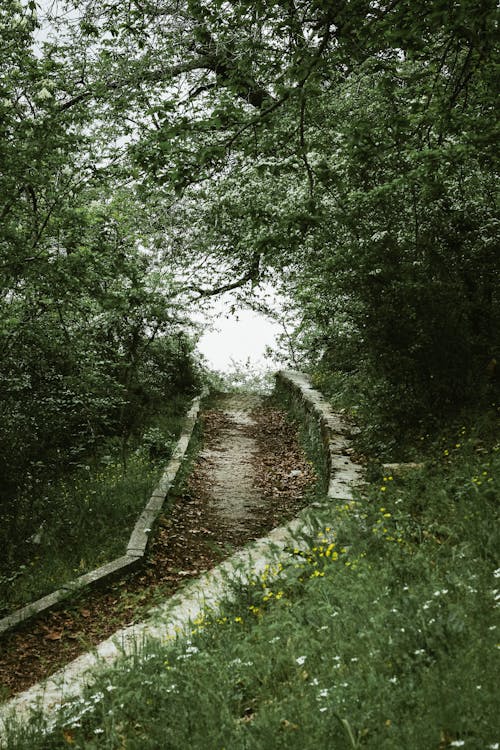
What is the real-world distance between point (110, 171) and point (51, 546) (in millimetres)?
5151

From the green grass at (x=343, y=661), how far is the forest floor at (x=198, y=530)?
2.50 ft

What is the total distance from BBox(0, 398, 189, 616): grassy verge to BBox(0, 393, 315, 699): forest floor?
1.74ft

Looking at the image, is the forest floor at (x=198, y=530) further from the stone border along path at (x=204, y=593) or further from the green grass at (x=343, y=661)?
the green grass at (x=343, y=661)

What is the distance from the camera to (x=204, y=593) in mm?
6086

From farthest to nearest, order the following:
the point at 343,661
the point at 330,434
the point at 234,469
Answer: the point at 234,469, the point at 330,434, the point at 343,661

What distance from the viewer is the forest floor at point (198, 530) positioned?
6.36m

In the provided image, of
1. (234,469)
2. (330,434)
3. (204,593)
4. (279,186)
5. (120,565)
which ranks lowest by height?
(120,565)

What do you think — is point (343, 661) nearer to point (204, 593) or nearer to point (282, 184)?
point (204, 593)

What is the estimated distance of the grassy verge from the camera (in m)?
7.67

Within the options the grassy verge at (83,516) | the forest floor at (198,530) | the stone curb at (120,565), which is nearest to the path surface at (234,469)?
the forest floor at (198,530)

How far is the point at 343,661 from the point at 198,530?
538 cm

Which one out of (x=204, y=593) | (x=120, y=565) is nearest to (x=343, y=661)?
(x=204, y=593)

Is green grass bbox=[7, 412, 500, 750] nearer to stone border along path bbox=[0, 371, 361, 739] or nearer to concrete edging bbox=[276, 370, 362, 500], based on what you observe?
stone border along path bbox=[0, 371, 361, 739]

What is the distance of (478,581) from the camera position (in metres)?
4.16
